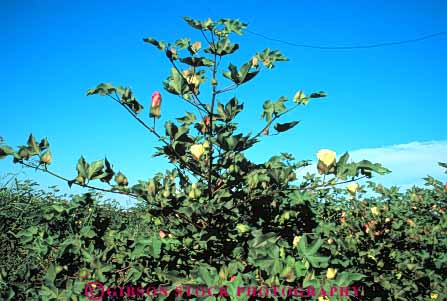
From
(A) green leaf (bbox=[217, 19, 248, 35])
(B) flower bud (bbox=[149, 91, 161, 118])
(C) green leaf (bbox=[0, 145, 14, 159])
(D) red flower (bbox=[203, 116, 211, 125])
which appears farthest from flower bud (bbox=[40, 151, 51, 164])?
(A) green leaf (bbox=[217, 19, 248, 35])

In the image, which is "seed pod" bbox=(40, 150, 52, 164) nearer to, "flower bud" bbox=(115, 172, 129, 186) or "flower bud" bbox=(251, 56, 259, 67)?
"flower bud" bbox=(115, 172, 129, 186)

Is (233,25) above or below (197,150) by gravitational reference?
above

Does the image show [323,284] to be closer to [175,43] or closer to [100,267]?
[100,267]

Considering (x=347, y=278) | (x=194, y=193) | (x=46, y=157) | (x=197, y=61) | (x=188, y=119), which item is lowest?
(x=347, y=278)

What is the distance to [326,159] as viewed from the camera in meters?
1.47

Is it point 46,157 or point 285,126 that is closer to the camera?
point 46,157

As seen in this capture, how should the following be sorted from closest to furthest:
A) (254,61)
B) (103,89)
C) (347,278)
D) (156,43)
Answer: (347,278)
(103,89)
(156,43)
(254,61)

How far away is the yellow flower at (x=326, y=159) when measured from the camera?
1.47 meters

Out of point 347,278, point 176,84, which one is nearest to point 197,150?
point 176,84

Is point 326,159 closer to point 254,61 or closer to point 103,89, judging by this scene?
point 254,61

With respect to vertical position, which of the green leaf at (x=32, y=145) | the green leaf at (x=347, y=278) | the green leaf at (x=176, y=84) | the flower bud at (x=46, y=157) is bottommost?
the green leaf at (x=347, y=278)

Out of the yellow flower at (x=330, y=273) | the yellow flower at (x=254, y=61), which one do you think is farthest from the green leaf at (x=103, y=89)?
the yellow flower at (x=330, y=273)

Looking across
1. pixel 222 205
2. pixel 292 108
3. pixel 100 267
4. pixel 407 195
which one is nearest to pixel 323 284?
pixel 222 205

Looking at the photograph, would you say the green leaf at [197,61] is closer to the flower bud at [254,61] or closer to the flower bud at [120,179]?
the flower bud at [254,61]
